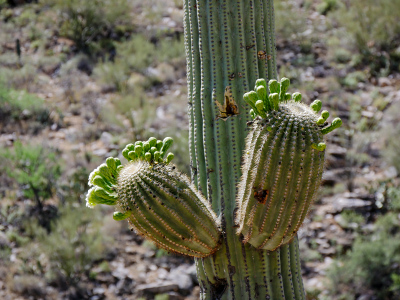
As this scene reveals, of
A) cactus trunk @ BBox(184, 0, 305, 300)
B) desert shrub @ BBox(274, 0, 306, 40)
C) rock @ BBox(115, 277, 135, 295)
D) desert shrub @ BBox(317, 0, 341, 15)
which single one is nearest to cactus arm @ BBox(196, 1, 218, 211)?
cactus trunk @ BBox(184, 0, 305, 300)

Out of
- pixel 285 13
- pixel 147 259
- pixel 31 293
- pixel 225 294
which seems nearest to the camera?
pixel 225 294

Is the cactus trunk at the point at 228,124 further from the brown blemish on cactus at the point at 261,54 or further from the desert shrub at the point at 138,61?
the desert shrub at the point at 138,61

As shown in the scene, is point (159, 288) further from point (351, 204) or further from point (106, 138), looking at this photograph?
point (106, 138)

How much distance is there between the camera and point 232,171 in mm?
2898

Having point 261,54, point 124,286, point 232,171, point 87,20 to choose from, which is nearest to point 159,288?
point 124,286

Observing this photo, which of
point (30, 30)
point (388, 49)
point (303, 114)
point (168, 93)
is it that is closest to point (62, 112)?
point (168, 93)

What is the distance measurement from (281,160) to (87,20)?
14799 mm

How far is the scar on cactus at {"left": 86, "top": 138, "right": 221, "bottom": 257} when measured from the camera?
246 cm

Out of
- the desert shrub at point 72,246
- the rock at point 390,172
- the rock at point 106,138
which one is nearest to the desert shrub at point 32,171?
the desert shrub at point 72,246

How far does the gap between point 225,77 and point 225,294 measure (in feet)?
4.58

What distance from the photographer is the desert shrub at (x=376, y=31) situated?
45.2ft

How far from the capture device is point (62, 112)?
12.2 meters

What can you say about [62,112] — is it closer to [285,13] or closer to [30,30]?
[30,30]

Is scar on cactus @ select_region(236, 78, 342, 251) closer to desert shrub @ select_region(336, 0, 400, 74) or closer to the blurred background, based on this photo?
the blurred background
